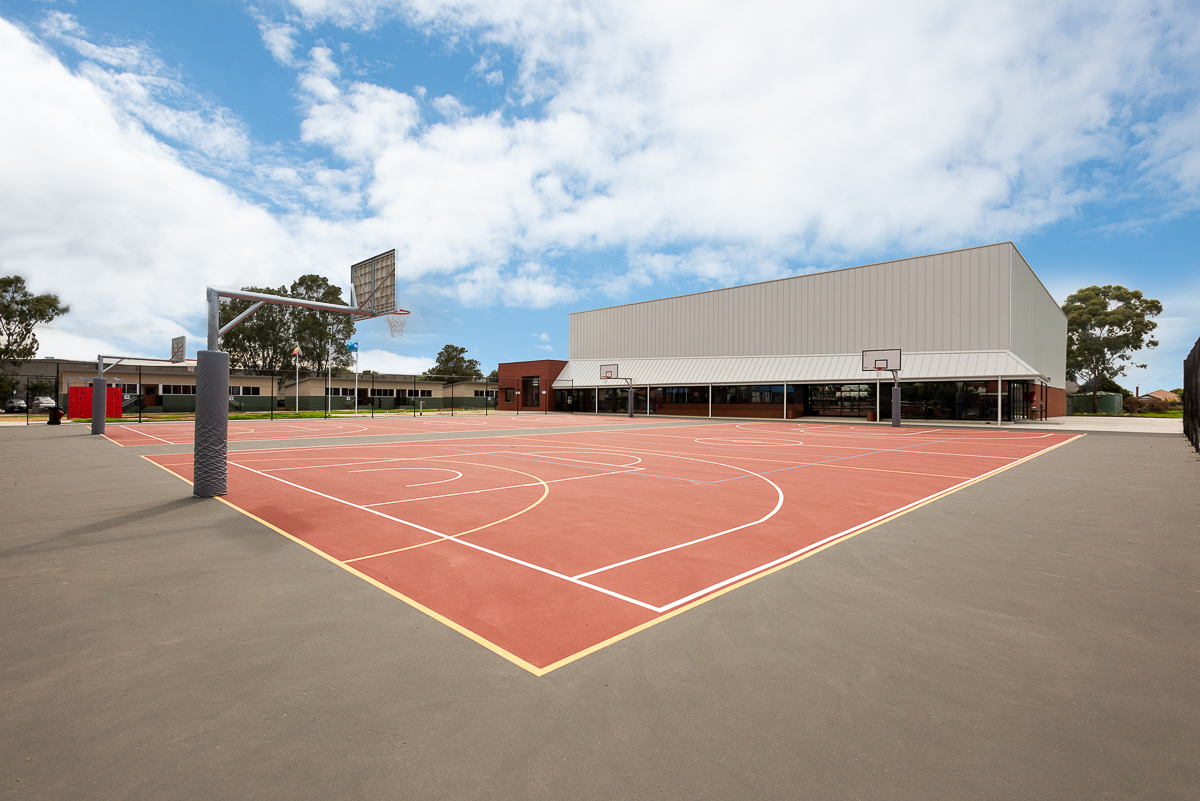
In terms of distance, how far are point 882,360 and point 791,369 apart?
8995 mm

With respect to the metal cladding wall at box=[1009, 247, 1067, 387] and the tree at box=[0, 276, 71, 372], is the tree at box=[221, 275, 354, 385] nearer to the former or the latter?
the tree at box=[0, 276, 71, 372]

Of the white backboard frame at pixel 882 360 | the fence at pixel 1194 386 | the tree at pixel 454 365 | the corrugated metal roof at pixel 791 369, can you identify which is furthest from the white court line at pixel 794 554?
the tree at pixel 454 365

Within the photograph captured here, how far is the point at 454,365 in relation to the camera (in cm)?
10494

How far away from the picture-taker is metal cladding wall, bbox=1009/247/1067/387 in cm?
3934

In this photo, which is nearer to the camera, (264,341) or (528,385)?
(528,385)

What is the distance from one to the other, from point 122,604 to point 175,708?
2.56m

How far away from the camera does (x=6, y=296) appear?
56031 mm

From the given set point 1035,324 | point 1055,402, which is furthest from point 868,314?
point 1055,402

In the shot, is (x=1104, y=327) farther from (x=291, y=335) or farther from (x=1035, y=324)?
(x=291, y=335)

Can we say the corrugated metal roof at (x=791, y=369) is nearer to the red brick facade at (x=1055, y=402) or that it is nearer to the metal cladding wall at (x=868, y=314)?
the metal cladding wall at (x=868, y=314)

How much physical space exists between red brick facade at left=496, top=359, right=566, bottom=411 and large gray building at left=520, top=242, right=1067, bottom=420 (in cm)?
617

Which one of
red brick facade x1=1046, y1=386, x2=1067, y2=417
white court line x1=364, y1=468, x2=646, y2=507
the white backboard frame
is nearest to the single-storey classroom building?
the white backboard frame

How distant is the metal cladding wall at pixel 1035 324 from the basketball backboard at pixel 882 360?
26.2ft

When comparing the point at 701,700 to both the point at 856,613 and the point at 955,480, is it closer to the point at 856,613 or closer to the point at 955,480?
the point at 856,613
